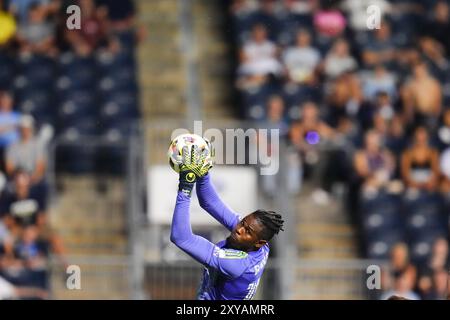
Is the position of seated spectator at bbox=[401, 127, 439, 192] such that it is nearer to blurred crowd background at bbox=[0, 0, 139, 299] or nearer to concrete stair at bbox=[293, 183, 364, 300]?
concrete stair at bbox=[293, 183, 364, 300]

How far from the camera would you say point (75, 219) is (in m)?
18.1

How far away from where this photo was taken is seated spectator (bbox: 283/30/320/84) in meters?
19.6

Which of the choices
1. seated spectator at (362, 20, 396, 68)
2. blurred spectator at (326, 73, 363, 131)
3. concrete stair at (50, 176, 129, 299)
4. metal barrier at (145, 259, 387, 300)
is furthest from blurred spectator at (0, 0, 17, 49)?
seated spectator at (362, 20, 396, 68)

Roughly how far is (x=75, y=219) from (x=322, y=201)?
3.04 m

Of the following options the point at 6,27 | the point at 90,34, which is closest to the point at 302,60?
the point at 90,34

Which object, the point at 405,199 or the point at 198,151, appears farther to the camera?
the point at 405,199

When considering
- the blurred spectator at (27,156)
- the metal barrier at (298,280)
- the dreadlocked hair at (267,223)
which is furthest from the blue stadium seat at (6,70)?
the dreadlocked hair at (267,223)

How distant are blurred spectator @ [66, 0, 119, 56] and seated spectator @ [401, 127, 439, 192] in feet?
14.2

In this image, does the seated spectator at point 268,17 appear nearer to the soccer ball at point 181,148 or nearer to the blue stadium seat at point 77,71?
the blue stadium seat at point 77,71

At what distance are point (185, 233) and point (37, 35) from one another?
10.6 metres

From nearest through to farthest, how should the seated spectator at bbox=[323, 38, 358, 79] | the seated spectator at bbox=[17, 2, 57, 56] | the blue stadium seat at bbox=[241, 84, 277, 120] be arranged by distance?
the blue stadium seat at bbox=[241, 84, 277, 120] < the seated spectator at bbox=[323, 38, 358, 79] < the seated spectator at bbox=[17, 2, 57, 56]
